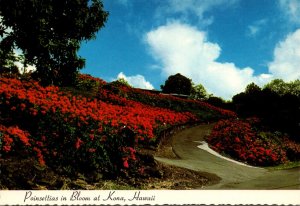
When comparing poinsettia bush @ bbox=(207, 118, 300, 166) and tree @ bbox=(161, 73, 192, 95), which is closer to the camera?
poinsettia bush @ bbox=(207, 118, 300, 166)

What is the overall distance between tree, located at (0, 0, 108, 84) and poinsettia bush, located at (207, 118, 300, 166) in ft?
32.5

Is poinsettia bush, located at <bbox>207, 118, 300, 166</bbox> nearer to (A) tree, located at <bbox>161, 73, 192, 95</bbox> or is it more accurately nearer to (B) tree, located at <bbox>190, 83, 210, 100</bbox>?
(B) tree, located at <bbox>190, 83, 210, 100</bbox>

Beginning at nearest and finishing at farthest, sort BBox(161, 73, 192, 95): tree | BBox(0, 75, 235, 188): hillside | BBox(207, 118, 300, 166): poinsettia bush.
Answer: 1. BBox(0, 75, 235, 188): hillside
2. BBox(207, 118, 300, 166): poinsettia bush
3. BBox(161, 73, 192, 95): tree

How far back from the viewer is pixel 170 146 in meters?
20.5

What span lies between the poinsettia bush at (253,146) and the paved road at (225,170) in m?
1.51

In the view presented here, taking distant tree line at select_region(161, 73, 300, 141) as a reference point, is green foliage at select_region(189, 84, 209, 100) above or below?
above

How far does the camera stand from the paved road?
1142 cm

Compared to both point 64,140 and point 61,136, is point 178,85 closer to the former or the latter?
point 61,136

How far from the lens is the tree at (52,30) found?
1430 cm

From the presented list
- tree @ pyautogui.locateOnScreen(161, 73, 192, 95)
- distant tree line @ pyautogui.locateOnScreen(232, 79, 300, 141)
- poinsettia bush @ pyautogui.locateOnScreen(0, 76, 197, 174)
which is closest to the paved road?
poinsettia bush @ pyautogui.locateOnScreen(0, 76, 197, 174)

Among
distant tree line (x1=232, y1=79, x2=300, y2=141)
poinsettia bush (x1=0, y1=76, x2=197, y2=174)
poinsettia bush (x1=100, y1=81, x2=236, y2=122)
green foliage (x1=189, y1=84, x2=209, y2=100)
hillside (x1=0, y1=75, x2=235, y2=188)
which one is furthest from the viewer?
green foliage (x1=189, y1=84, x2=209, y2=100)

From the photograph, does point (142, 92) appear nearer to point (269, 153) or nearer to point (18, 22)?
point (269, 153)

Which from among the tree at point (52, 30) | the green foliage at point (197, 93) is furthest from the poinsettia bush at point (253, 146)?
the green foliage at point (197, 93)

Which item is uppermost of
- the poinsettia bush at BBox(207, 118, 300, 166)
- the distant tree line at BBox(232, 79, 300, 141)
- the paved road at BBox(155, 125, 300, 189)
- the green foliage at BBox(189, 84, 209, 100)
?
the green foliage at BBox(189, 84, 209, 100)
